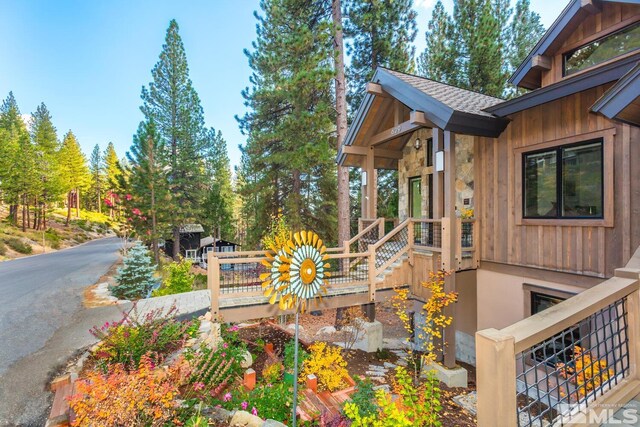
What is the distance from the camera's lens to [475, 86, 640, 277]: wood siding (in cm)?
457

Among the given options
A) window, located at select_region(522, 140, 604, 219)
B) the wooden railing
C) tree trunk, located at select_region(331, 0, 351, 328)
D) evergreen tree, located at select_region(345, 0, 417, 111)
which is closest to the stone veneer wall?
window, located at select_region(522, 140, 604, 219)

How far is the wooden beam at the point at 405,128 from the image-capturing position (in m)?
6.43

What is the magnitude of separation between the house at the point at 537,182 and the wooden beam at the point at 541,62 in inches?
1.2

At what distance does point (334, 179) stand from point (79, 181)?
117ft

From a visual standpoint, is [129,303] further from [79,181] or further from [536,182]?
[79,181]

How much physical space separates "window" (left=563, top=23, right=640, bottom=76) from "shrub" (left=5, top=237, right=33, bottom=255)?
27.1 metres

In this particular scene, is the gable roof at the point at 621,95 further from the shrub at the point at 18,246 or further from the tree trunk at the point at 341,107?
the shrub at the point at 18,246

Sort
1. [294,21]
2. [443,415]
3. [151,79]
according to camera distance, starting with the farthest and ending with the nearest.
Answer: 1. [151,79]
2. [294,21]
3. [443,415]

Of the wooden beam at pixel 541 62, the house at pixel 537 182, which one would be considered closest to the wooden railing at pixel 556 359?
the house at pixel 537 182

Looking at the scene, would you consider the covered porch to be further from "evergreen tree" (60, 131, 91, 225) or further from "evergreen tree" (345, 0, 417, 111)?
"evergreen tree" (60, 131, 91, 225)

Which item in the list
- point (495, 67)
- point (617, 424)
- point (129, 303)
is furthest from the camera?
point (495, 67)

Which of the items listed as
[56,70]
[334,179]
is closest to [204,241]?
[56,70]

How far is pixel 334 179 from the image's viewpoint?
15125 mm

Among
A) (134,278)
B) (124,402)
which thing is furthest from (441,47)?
(124,402)
